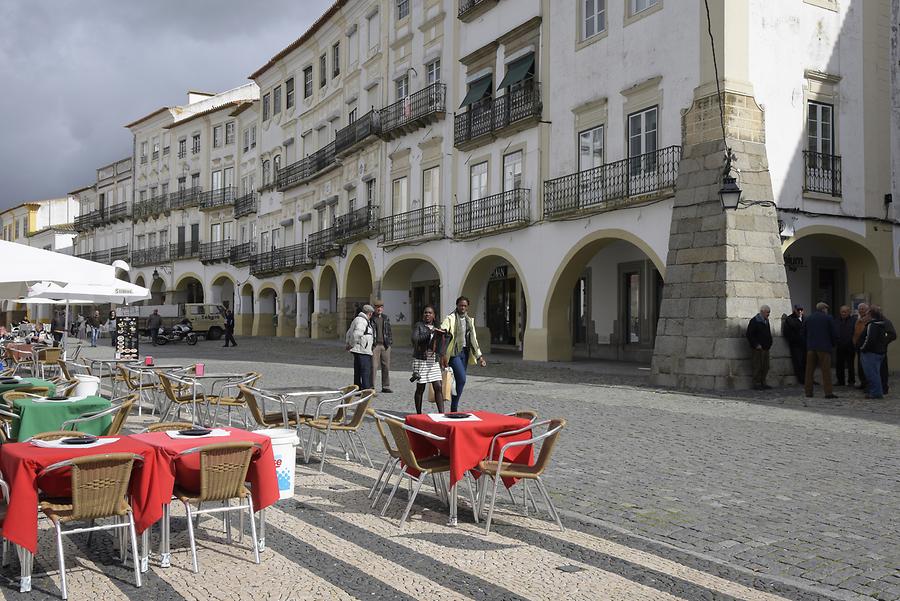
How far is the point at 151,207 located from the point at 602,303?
4017 centimetres

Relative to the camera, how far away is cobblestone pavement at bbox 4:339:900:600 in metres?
4.65

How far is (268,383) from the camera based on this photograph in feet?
55.7

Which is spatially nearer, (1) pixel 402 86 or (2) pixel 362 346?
(2) pixel 362 346

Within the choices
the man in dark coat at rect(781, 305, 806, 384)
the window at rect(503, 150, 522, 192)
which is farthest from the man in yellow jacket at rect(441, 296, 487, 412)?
the window at rect(503, 150, 522, 192)

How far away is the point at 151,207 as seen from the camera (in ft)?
184

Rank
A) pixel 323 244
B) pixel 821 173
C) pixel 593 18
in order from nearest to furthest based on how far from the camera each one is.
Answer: pixel 821 173, pixel 593 18, pixel 323 244

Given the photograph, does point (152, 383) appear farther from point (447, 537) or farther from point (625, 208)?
point (625, 208)

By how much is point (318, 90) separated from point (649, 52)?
72.4ft

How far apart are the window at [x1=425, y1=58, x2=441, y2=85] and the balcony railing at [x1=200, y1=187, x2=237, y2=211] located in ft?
77.5

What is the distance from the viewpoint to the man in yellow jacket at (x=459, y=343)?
37.7 feet

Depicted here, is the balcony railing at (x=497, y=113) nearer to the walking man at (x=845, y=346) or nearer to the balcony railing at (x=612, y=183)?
the balcony railing at (x=612, y=183)

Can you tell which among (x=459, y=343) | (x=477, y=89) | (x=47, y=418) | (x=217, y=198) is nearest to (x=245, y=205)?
(x=217, y=198)

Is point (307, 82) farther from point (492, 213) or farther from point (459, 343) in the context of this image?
point (459, 343)

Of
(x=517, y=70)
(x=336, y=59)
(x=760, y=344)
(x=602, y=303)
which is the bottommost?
(x=760, y=344)
